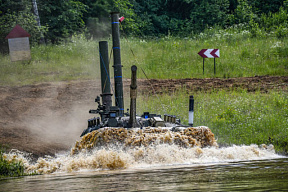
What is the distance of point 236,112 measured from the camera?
58.6 feet

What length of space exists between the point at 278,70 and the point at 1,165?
1618 cm

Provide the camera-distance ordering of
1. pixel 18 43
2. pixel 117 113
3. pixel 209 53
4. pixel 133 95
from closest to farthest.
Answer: pixel 133 95 → pixel 117 113 → pixel 209 53 → pixel 18 43

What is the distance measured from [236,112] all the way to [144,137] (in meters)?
6.84

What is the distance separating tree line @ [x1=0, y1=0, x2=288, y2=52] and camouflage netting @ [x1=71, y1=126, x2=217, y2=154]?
19.3 metres

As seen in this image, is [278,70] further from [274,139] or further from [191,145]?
[191,145]

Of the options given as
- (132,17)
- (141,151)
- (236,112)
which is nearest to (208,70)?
(236,112)

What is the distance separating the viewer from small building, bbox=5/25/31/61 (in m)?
29.9

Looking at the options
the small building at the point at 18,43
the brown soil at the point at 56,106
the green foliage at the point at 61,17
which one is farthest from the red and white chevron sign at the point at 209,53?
the green foliage at the point at 61,17

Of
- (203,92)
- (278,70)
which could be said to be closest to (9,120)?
(203,92)

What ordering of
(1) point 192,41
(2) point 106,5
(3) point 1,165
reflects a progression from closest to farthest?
(3) point 1,165 < (1) point 192,41 < (2) point 106,5

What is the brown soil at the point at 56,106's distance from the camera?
16641mm

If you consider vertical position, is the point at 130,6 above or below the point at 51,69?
above

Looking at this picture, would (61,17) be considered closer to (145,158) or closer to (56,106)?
(56,106)

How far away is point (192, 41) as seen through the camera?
30828 mm
